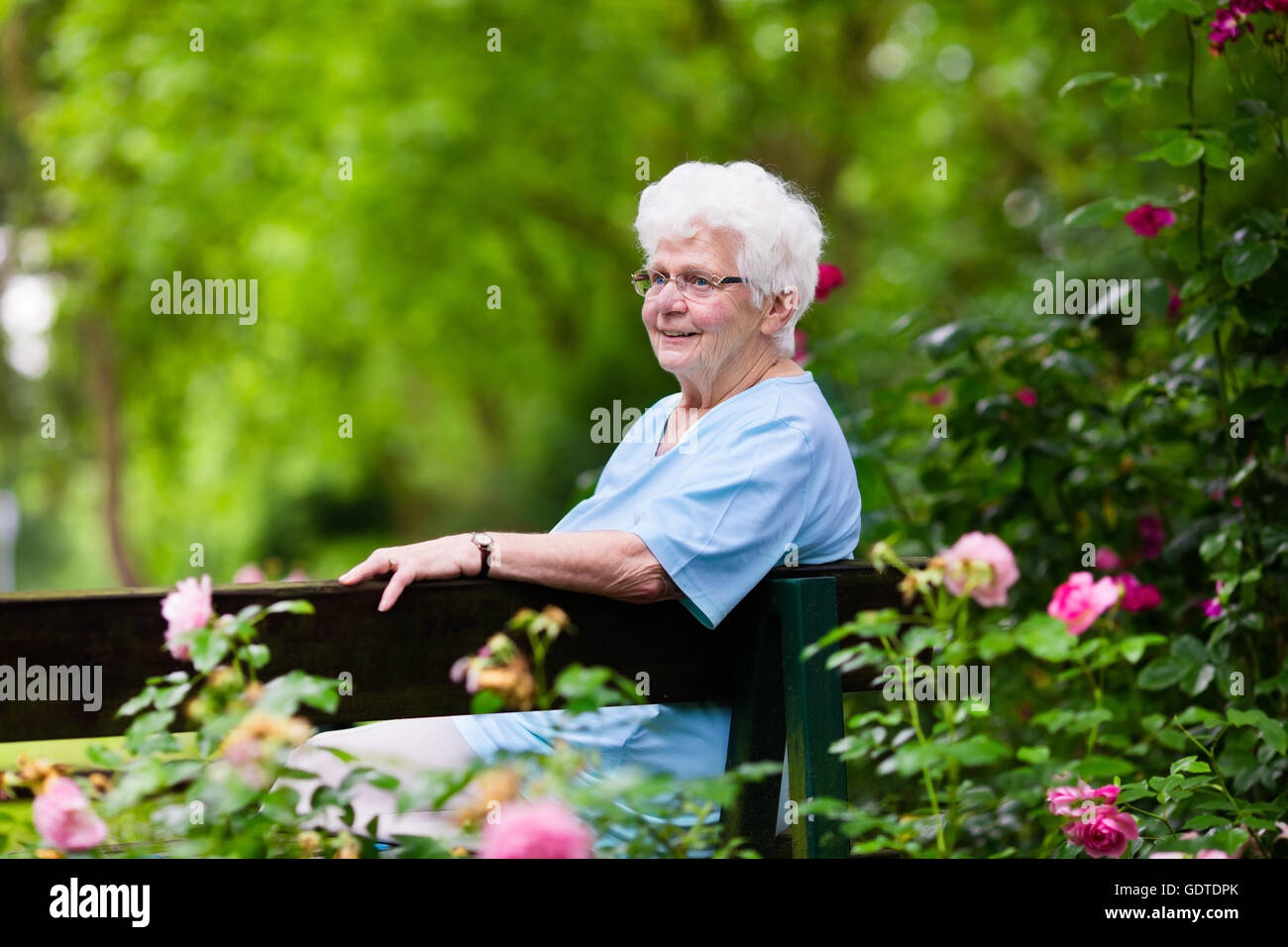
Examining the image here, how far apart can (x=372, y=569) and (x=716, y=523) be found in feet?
1.90

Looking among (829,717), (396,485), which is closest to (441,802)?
(829,717)

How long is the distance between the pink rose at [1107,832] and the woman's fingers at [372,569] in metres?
1.19

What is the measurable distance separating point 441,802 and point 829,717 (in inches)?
30.8

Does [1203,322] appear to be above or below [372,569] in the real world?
above

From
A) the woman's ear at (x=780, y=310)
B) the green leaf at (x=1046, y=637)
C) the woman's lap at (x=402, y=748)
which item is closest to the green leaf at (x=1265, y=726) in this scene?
the green leaf at (x=1046, y=637)

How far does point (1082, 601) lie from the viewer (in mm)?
2570

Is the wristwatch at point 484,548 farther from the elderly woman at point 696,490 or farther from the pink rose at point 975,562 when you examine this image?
the pink rose at point 975,562

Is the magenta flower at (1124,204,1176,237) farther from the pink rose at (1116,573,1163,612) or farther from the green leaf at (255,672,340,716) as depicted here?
the green leaf at (255,672,340,716)

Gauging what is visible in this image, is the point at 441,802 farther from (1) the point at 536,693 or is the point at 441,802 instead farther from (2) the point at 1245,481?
(2) the point at 1245,481

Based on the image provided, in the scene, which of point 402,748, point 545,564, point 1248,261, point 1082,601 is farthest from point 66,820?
point 1248,261

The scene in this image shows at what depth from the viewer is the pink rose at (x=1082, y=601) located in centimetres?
252

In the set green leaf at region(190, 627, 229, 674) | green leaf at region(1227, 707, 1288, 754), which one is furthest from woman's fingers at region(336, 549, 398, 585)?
green leaf at region(1227, 707, 1288, 754)

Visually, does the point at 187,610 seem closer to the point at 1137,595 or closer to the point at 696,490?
the point at 696,490

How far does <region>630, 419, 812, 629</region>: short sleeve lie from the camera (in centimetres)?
232
